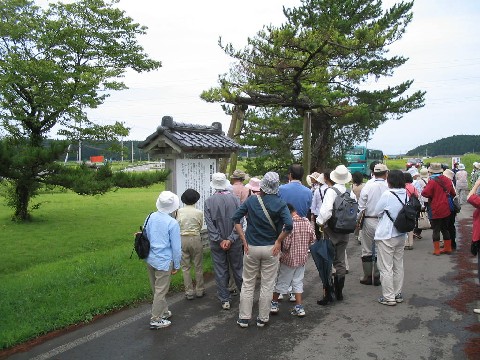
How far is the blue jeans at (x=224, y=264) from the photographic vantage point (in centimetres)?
580

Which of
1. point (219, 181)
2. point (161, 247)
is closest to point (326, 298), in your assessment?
point (219, 181)

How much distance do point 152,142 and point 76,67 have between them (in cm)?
844

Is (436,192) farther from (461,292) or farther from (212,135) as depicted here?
(212,135)

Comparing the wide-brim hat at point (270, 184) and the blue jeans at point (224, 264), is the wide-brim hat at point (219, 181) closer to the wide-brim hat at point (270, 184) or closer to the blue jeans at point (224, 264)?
the blue jeans at point (224, 264)

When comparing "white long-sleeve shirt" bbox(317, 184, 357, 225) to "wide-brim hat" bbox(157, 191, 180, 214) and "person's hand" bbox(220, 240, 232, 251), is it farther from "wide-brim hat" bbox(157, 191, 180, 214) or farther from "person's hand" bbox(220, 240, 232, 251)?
"wide-brim hat" bbox(157, 191, 180, 214)

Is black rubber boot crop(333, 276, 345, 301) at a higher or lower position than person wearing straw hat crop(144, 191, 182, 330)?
lower

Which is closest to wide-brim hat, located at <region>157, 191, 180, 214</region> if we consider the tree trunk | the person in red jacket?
the person in red jacket

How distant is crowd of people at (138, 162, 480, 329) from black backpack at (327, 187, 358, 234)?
4cm

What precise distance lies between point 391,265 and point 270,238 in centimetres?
196

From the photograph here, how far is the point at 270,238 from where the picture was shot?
4.90m

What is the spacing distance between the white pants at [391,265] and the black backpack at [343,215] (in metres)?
0.54

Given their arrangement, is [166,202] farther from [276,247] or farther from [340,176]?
[340,176]

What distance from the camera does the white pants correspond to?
5637 millimetres

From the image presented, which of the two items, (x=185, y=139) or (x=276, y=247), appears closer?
(x=276, y=247)
